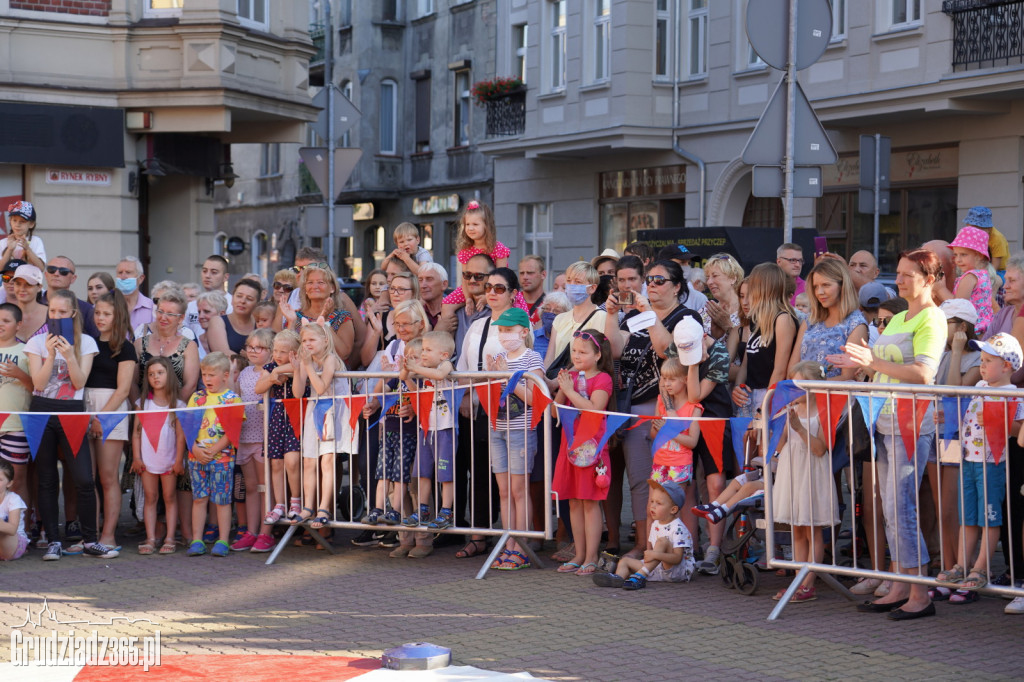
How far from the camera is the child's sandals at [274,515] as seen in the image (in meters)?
9.80

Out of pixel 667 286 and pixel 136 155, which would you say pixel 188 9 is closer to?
pixel 136 155

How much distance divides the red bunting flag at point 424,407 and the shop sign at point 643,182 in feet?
60.6

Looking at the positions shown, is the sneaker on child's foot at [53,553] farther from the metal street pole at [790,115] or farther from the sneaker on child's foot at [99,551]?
the metal street pole at [790,115]

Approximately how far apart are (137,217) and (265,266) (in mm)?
27576

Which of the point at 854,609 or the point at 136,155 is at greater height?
the point at 136,155

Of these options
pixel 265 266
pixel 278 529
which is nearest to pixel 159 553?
pixel 278 529

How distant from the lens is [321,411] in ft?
32.2

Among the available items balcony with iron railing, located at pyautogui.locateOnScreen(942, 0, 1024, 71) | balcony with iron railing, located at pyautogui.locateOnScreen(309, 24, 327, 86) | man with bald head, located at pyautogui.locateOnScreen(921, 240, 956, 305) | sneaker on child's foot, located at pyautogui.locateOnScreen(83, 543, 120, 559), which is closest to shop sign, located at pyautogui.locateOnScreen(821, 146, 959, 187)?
balcony with iron railing, located at pyautogui.locateOnScreen(942, 0, 1024, 71)

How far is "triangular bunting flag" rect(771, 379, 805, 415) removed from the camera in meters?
7.88

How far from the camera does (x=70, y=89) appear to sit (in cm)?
2000

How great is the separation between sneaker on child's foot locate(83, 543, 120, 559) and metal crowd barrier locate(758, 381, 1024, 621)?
4.77 meters

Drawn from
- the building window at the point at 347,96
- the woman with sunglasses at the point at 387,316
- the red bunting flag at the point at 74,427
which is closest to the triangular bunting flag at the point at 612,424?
the woman with sunglasses at the point at 387,316

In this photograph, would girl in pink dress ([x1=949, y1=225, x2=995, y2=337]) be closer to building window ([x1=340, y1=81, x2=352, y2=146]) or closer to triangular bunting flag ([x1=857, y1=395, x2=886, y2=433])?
triangular bunting flag ([x1=857, y1=395, x2=886, y2=433])

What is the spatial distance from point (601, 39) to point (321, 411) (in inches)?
794
